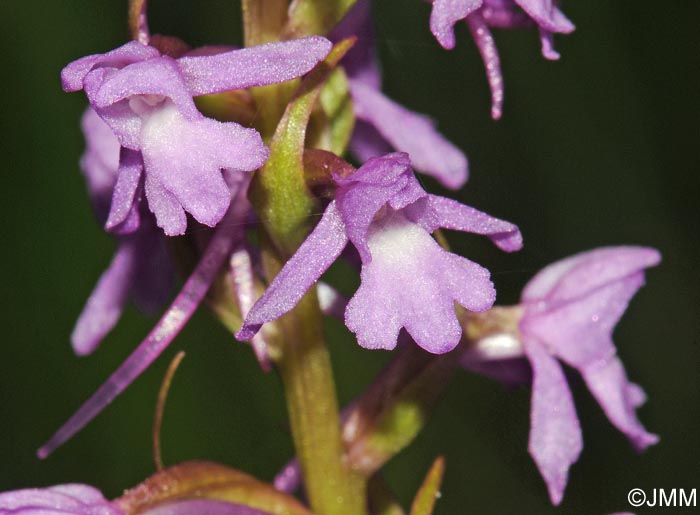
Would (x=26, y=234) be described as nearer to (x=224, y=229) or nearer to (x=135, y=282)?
(x=135, y=282)

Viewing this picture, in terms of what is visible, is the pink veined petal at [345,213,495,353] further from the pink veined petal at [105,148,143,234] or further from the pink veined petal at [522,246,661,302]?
the pink veined petal at [522,246,661,302]

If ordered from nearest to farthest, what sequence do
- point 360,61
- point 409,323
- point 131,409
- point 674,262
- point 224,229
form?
1. point 409,323
2. point 224,229
3. point 360,61
4. point 131,409
5. point 674,262

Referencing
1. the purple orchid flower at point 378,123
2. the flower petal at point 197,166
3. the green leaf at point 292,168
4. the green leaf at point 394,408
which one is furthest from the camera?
the purple orchid flower at point 378,123

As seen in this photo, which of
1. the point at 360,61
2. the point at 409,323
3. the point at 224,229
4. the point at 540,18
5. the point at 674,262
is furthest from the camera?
the point at 674,262

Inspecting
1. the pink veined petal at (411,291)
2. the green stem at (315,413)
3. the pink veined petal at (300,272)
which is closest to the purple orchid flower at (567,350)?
the green stem at (315,413)

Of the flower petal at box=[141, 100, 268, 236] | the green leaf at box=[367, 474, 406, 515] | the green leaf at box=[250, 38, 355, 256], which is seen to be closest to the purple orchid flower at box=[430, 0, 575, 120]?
the green leaf at box=[250, 38, 355, 256]

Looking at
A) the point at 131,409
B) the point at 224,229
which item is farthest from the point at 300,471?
the point at 131,409

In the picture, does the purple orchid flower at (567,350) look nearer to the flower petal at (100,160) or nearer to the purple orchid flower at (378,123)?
the purple orchid flower at (378,123)
